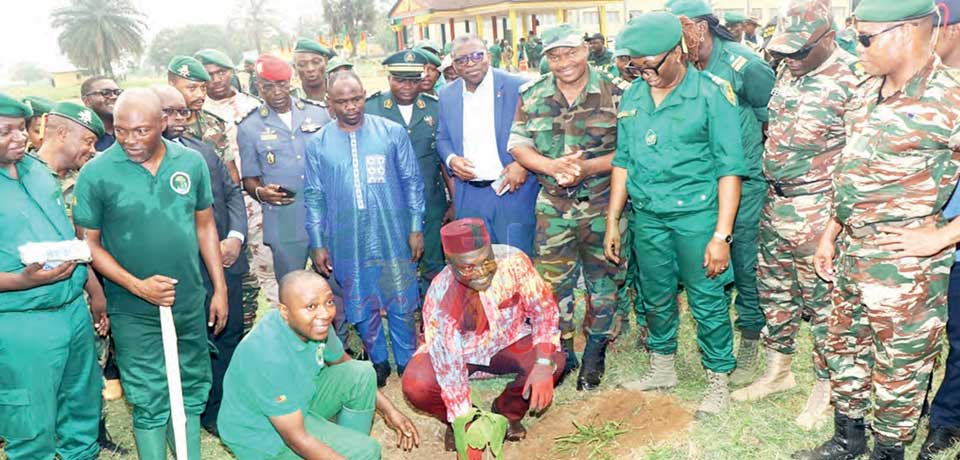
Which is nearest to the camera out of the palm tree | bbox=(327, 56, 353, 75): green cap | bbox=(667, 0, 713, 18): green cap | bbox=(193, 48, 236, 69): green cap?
bbox=(667, 0, 713, 18): green cap

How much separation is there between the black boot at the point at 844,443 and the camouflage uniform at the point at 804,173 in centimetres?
35

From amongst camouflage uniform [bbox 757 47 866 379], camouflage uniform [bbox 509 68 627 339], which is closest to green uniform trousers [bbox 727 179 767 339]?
camouflage uniform [bbox 757 47 866 379]

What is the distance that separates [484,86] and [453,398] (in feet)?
7.37

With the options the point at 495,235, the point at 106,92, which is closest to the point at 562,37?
the point at 495,235

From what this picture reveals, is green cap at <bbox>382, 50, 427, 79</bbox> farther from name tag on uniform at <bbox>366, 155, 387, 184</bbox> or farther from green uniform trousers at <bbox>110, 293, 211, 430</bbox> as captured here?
green uniform trousers at <bbox>110, 293, 211, 430</bbox>

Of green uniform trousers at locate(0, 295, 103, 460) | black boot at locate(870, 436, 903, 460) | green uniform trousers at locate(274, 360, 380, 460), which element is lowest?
black boot at locate(870, 436, 903, 460)

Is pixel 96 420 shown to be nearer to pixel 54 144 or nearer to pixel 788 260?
pixel 54 144

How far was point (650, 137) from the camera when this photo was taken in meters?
4.02

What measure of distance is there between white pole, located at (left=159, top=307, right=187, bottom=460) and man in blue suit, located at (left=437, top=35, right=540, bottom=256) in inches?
83.0

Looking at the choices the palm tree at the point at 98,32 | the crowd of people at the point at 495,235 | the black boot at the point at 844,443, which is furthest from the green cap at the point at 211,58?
the palm tree at the point at 98,32

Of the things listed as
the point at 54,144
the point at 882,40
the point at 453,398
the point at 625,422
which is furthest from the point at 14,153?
the point at 882,40

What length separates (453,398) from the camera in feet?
12.3

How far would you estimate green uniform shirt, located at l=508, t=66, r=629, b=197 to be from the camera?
4441mm

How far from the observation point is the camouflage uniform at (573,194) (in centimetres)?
446
